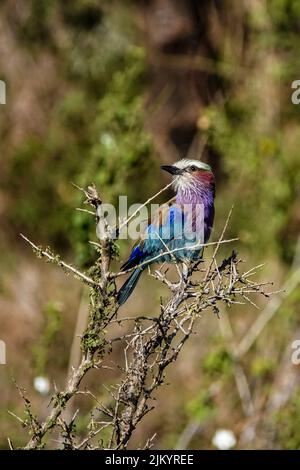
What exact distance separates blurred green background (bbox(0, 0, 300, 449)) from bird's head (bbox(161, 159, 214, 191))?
0.60 metres

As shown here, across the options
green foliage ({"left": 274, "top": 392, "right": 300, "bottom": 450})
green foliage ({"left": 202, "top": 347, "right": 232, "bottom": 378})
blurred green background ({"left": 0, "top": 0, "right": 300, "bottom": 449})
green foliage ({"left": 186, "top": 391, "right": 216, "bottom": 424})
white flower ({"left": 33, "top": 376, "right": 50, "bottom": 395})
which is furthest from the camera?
blurred green background ({"left": 0, "top": 0, "right": 300, "bottom": 449})

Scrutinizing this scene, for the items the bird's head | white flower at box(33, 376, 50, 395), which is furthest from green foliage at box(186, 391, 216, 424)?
the bird's head

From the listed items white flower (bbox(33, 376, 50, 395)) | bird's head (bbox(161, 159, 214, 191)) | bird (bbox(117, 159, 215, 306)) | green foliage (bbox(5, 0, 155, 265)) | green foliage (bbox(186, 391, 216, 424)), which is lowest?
green foliage (bbox(186, 391, 216, 424))

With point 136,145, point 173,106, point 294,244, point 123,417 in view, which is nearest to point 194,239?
point 136,145

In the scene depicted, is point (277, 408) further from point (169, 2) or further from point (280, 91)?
point (169, 2)

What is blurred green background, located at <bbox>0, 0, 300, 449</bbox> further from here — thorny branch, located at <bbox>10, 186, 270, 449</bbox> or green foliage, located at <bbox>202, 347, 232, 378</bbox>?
thorny branch, located at <bbox>10, 186, 270, 449</bbox>

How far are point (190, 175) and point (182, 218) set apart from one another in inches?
10.9

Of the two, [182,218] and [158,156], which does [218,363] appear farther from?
[158,156]

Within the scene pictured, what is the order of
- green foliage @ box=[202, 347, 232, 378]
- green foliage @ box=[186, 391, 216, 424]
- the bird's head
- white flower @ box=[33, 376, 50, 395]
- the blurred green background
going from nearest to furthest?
the bird's head → white flower @ box=[33, 376, 50, 395] → green foliage @ box=[186, 391, 216, 424] → green foliage @ box=[202, 347, 232, 378] → the blurred green background

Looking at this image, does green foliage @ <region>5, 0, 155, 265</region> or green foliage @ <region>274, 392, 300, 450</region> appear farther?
green foliage @ <region>5, 0, 155, 265</region>

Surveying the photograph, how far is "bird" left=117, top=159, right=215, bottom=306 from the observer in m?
4.74

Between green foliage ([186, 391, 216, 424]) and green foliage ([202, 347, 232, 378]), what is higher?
green foliage ([202, 347, 232, 378])

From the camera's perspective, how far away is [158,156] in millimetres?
7137

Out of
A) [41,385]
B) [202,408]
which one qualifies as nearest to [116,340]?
[41,385]
